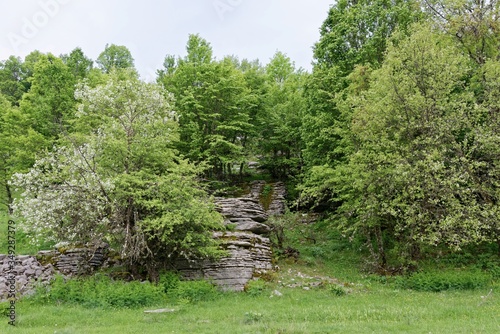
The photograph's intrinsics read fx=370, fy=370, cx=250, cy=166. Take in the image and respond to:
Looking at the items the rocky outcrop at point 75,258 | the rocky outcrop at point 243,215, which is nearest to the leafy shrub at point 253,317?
the rocky outcrop at point 243,215

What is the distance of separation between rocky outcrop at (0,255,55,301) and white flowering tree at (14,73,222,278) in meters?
2.04

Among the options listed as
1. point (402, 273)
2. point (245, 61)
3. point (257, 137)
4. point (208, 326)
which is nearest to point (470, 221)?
point (402, 273)

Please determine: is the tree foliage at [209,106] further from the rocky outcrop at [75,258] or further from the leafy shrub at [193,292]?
the leafy shrub at [193,292]

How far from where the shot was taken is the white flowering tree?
51.8ft

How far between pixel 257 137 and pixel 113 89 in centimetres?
1616

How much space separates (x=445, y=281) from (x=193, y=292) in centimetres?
1101

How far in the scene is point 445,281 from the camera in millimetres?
16266

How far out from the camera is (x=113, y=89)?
68.8 feet

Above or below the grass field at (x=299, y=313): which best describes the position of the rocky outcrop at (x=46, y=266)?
above

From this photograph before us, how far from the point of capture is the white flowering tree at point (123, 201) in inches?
622

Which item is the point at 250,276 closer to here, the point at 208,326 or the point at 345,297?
the point at 345,297

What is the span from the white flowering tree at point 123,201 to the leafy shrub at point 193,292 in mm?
1343

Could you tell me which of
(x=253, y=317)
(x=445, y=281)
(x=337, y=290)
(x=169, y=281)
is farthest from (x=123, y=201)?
(x=445, y=281)

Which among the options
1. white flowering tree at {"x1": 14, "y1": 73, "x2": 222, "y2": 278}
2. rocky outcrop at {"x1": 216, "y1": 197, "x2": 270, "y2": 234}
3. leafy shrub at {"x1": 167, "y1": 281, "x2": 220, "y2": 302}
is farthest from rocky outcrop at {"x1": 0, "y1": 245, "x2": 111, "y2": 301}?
rocky outcrop at {"x1": 216, "y1": 197, "x2": 270, "y2": 234}
